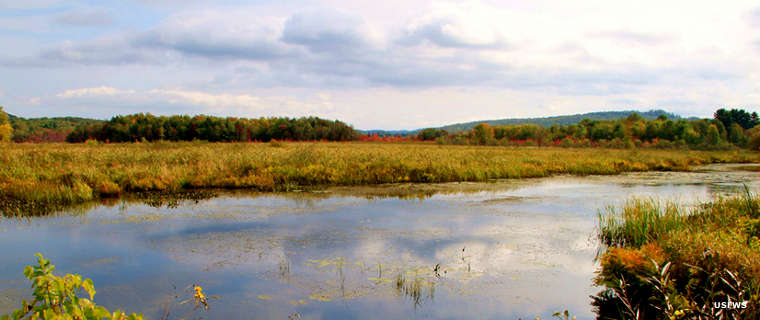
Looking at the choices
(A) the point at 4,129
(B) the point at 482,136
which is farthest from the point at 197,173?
(B) the point at 482,136

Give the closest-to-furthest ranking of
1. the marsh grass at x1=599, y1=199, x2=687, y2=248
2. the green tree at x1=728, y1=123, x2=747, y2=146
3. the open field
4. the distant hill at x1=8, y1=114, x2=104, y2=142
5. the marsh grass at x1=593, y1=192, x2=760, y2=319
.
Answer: the marsh grass at x1=593, y1=192, x2=760, y2=319, the marsh grass at x1=599, y1=199, x2=687, y2=248, the open field, the distant hill at x1=8, y1=114, x2=104, y2=142, the green tree at x1=728, y1=123, x2=747, y2=146

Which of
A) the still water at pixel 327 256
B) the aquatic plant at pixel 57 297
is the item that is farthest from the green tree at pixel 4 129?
the aquatic plant at pixel 57 297

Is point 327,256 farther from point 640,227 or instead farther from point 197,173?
point 197,173

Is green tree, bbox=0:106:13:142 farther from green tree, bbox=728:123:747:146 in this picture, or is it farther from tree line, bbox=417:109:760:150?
green tree, bbox=728:123:747:146

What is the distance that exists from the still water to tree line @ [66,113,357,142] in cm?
5357

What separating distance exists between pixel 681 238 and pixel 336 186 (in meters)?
13.1

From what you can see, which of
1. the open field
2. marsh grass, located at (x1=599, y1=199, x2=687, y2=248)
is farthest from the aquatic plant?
the open field

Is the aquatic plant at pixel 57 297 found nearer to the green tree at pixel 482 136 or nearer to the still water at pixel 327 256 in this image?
the still water at pixel 327 256

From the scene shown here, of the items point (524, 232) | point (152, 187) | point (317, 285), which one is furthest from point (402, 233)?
point (152, 187)

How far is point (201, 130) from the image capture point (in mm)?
66062

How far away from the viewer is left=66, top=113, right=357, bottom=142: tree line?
62.8 metres

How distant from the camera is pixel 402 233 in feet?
32.3

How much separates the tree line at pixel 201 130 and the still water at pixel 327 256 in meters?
53.6

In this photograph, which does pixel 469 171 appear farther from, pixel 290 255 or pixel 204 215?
pixel 290 255
